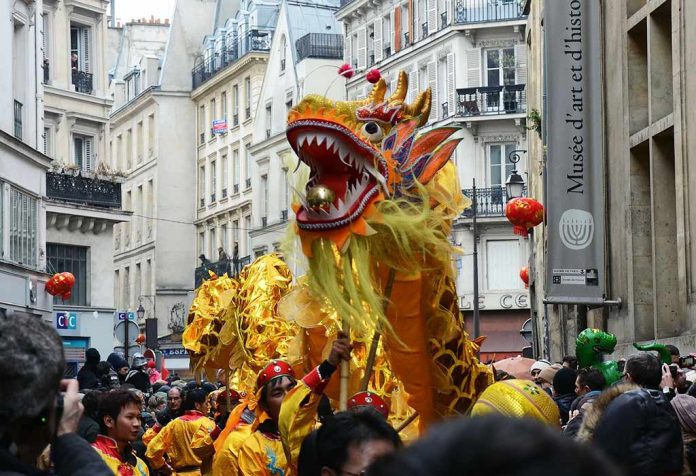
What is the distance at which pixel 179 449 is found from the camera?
1256 centimetres

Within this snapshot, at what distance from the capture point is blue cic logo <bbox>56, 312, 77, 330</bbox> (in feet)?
133

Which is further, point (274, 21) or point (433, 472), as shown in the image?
point (274, 21)

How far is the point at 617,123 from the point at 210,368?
933 centimetres

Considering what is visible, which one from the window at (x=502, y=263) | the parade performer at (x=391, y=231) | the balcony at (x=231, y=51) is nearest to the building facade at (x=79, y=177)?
the window at (x=502, y=263)

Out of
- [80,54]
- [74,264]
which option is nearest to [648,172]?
[74,264]

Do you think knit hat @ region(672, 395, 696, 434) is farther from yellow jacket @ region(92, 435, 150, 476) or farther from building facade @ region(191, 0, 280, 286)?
building facade @ region(191, 0, 280, 286)

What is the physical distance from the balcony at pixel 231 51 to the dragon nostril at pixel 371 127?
60.8 metres

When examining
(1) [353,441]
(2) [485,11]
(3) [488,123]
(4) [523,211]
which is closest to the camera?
(1) [353,441]

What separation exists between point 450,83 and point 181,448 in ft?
126

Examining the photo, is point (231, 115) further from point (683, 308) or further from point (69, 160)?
point (683, 308)

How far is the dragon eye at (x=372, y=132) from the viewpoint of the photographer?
7.64 meters

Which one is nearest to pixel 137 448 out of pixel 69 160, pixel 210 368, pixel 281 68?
pixel 210 368

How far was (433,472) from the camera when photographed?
6.92 ft

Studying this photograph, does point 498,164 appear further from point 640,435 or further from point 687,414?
point 640,435
